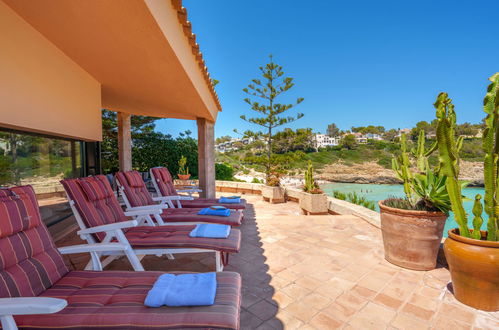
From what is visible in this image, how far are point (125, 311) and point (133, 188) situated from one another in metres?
2.57

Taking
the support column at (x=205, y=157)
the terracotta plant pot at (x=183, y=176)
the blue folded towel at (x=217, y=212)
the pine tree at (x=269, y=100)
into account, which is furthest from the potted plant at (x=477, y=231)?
the terracotta plant pot at (x=183, y=176)

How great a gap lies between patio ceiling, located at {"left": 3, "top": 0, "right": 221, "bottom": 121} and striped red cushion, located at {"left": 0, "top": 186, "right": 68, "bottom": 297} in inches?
57.5

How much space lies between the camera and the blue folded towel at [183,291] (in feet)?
4.19

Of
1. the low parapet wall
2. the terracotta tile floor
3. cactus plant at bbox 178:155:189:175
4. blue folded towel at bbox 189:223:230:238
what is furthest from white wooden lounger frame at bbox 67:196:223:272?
cactus plant at bbox 178:155:189:175

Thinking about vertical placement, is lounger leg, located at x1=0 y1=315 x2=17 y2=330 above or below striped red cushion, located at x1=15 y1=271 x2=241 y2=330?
above

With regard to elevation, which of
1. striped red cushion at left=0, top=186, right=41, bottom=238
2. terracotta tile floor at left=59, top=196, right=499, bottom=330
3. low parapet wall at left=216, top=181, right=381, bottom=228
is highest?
striped red cushion at left=0, top=186, right=41, bottom=238

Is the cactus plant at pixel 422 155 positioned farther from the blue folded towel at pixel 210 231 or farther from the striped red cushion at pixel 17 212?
the striped red cushion at pixel 17 212

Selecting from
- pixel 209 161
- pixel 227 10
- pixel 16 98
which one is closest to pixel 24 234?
pixel 16 98

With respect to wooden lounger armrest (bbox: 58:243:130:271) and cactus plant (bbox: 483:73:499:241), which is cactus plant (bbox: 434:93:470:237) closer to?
cactus plant (bbox: 483:73:499:241)

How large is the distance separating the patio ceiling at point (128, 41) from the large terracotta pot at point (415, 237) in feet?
9.55

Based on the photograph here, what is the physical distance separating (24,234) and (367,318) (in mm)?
2366

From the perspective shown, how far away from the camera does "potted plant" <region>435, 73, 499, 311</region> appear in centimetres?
193

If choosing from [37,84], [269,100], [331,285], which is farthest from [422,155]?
[269,100]

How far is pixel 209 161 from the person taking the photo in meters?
6.64
